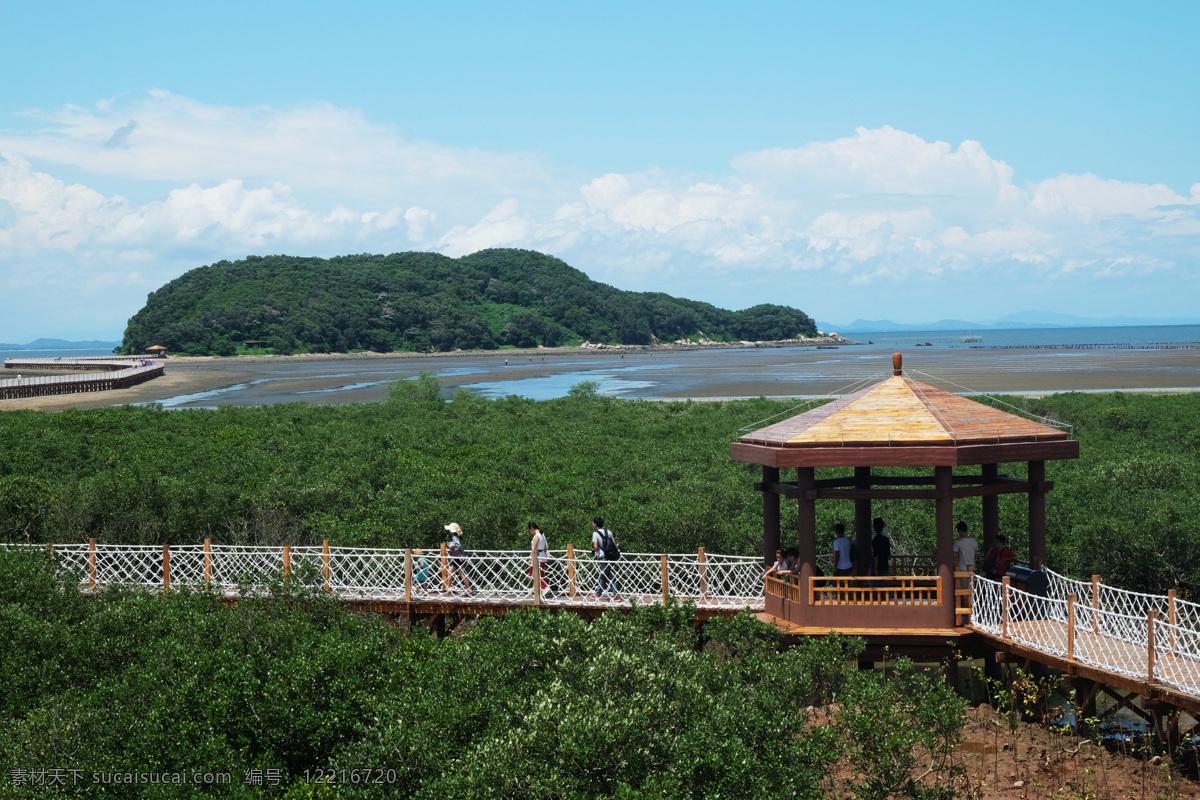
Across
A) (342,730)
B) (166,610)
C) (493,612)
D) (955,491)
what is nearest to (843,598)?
(955,491)

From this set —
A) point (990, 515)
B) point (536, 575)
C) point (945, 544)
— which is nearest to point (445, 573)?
point (536, 575)

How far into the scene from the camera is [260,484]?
2145cm

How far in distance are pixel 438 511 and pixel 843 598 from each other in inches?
327

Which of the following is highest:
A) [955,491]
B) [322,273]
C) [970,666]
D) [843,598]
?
[322,273]

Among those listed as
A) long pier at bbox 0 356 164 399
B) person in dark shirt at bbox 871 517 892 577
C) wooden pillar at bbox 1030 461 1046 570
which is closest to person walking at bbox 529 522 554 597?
person in dark shirt at bbox 871 517 892 577

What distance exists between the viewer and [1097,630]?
10828 millimetres

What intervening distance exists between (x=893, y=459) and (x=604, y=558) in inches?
161

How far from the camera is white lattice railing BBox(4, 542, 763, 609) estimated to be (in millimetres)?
13438

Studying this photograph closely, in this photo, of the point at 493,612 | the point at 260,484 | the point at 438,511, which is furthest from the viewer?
the point at 260,484

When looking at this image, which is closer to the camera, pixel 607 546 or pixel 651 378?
pixel 607 546

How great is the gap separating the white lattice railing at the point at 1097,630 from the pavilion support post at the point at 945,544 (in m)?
0.27

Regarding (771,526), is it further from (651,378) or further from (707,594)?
(651,378)

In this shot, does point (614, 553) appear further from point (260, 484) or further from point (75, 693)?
point (260, 484)

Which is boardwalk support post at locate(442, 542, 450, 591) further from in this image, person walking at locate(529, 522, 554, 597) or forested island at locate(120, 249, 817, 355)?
forested island at locate(120, 249, 817, 355)
